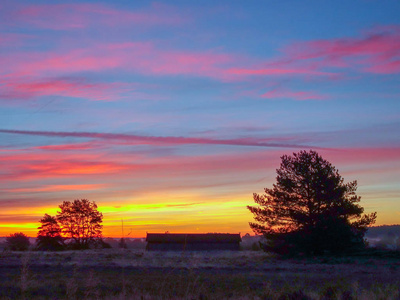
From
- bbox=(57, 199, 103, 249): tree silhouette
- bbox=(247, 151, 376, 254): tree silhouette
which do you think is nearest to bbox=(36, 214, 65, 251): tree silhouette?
bbox=(57, 199, 103, 249): tree silhouette

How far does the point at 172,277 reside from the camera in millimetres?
24062

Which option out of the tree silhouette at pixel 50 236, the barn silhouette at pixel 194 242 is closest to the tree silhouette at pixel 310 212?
the barn silhouette at pixel 194 242

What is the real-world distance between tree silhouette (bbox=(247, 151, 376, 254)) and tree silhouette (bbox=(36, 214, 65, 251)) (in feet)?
142

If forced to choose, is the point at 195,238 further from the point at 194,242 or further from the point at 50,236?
the point at 50,236

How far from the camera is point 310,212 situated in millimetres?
44906

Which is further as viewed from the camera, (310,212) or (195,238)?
(195,238)

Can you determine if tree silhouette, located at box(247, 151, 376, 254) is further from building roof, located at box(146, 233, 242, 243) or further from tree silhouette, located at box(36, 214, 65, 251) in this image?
tree silhouette, located at box(36, 214, 65, 251)

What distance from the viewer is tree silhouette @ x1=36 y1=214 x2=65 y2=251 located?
7750 cm

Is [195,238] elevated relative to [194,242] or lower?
elevated

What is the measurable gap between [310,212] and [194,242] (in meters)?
32.3

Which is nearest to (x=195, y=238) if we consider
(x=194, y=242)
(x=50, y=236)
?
(x=194, y=242)

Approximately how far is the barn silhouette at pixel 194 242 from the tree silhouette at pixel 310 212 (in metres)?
27.3

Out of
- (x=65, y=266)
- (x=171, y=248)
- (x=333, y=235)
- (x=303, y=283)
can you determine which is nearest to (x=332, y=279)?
(x=303, y=283)

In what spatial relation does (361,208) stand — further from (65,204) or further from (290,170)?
(65,204)
